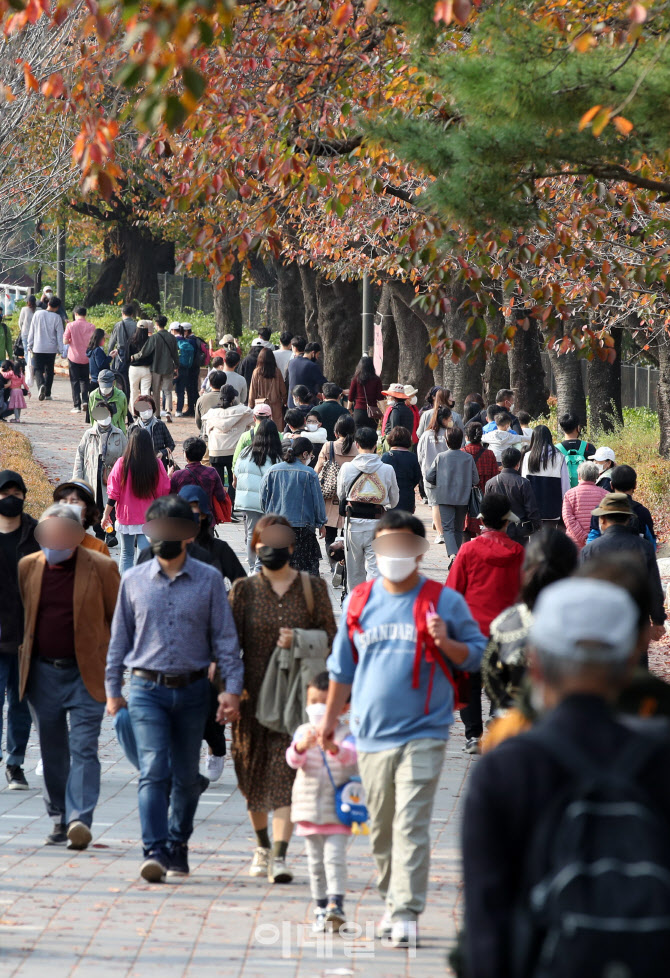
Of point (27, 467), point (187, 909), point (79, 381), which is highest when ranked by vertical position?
point (79, 381)

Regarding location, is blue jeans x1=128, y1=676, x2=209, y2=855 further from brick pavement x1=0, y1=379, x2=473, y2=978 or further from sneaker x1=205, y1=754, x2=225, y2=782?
sneaker x1=205, y1=754, x2=225, y2=782

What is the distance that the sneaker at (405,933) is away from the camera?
5.53m

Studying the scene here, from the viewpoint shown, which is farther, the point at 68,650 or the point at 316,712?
the point at 68,650

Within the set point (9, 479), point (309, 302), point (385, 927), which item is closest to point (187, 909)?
point (385, 927)

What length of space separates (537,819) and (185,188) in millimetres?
9149

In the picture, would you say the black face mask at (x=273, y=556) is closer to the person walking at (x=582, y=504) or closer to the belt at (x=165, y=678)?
the belt at (x=165, y=678)

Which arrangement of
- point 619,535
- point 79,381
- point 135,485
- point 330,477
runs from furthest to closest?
point 79,381
point 330,477
point 135,485
point 619,535

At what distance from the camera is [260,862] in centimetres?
673

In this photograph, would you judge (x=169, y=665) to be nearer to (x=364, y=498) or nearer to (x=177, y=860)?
(x=177, y=860)

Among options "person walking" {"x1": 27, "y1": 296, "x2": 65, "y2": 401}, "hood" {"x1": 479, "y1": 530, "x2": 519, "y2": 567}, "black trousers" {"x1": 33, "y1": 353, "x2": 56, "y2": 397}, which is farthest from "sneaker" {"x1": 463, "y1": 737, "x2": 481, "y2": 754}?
"black trousers" {"x1": 33, "y1": 353, "x2": 56, "y2": 397}

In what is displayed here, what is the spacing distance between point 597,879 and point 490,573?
578 cm

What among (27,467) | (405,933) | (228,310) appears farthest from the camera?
(228,310)

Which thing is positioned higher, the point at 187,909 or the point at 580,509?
the point at 580,509

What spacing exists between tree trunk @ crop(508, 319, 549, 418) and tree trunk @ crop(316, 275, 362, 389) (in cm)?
553
